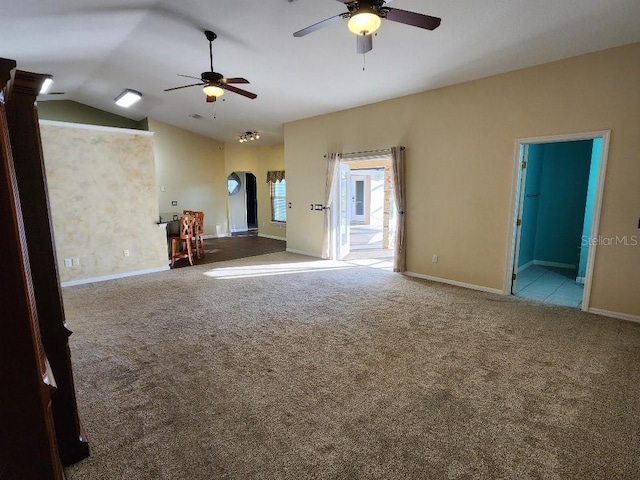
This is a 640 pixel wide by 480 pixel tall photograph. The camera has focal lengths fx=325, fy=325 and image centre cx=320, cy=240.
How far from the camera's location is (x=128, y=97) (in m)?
7.18

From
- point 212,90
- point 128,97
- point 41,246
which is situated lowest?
point 41,246

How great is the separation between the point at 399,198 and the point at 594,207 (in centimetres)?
254

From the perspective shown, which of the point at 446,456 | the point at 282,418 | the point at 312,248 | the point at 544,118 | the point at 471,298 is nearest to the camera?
the point at 446,456

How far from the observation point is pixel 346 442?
6.22 feet

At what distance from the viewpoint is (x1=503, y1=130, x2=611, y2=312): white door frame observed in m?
3.62

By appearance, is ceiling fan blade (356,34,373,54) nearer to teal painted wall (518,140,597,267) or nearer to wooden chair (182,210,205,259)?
teal painted wall (518,140,597,267)

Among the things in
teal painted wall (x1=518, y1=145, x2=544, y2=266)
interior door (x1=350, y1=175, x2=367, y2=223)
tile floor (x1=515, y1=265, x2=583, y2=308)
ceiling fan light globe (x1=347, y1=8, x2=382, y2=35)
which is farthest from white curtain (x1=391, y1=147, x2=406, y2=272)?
interior door (x1=350, y1=175, x2=367, y2=223)

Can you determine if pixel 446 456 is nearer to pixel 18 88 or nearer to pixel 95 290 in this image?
pixel 18 88

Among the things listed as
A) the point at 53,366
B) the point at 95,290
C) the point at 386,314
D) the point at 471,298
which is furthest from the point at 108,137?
the point at 471,298

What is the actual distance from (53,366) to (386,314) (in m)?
3.05

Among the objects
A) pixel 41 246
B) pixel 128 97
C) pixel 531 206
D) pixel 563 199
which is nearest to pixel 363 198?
pixel 531 206

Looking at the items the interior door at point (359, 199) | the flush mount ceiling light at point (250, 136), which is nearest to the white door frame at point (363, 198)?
the interior door at point (359, 199)

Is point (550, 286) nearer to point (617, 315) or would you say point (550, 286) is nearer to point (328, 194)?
point (617, 315)

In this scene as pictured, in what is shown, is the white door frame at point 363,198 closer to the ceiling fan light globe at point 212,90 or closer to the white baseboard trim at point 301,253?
the white baseboard trim at point 301,253
